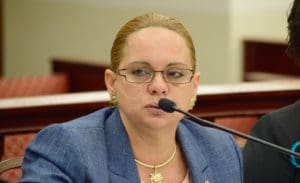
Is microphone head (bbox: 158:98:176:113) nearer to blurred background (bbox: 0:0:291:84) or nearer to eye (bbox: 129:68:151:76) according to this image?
eye (bbox: 129:68:151:76)

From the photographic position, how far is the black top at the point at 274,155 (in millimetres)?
2141

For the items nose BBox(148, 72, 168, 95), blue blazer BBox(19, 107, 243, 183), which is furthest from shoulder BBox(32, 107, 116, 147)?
nose BBox(148, 72, 168, 95)

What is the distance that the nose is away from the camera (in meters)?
1.64

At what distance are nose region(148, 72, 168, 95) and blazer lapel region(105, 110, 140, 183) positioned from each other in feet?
0.64

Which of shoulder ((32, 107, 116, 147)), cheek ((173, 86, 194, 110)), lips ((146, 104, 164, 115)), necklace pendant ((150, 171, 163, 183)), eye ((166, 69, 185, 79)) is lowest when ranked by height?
necklace pendant ((150, 171, 163, 183))

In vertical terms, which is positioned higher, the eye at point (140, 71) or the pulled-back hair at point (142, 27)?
the pulled-back hair at point (142, 27)

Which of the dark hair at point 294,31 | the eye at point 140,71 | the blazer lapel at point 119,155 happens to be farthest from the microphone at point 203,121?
the dark hair at point 294,31

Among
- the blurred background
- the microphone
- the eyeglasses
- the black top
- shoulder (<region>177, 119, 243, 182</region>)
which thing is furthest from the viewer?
the blurred background

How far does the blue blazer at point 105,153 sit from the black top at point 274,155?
20 cm

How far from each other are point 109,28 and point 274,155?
4.37m

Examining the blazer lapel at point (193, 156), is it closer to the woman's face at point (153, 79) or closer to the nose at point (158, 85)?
the woman's face at point (153, 79)

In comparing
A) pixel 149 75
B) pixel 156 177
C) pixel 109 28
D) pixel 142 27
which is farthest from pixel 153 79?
pixel 109 28

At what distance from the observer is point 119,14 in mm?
6281

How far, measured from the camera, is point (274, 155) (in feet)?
7.04
